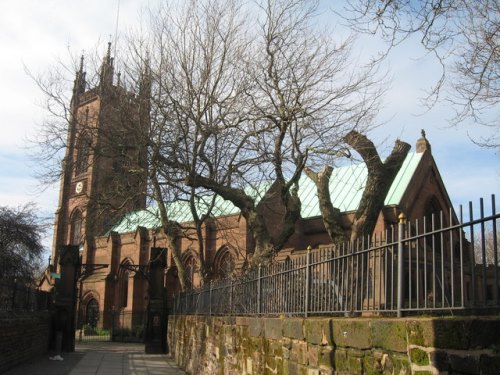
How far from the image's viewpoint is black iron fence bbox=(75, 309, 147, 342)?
33969 millimetres

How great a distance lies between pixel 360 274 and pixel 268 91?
10449 millimetres

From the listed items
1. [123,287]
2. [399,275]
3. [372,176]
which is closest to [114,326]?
[123,287]

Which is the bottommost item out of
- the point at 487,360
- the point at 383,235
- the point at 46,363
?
the point at 46,363

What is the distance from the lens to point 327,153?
567 inches

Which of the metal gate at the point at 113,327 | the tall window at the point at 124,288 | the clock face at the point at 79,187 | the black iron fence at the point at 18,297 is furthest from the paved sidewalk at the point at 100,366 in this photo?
the clock face at the point at 79,187

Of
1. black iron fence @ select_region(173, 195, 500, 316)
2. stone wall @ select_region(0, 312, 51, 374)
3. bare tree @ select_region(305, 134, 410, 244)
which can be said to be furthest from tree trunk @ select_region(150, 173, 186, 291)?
black iron fence @ select_region(173, 195, 500, 316)

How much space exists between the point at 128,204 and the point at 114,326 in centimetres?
2056

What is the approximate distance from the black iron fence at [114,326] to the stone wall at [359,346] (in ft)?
84.4

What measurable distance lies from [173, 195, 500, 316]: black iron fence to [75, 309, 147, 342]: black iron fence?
1083 inches

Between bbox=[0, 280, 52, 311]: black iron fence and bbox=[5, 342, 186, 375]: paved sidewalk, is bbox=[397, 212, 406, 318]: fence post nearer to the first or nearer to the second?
bbox=[0, 280, 52, 311]: black iron fence

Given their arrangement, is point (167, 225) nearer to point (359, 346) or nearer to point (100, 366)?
point (100, 366)

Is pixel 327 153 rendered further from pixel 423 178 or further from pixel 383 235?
pixel 423 178

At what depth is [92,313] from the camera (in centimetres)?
4438

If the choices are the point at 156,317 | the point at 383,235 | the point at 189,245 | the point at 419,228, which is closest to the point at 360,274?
the point at 383,235
